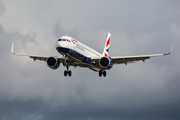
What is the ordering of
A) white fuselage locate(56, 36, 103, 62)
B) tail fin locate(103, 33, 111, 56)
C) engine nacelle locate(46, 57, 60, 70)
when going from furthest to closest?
tail fin locate(103, 33, 111, 56) < engine nacelle locate(46, 57, 60, 70) < white fuselage locate(56, 36, 103, 62)

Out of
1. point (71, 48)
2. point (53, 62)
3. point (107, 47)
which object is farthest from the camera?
point (107, 47)

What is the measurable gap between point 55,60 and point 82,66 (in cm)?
603

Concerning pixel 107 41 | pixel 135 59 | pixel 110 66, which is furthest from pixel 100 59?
pixel 107 41

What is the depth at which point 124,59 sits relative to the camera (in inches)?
2395

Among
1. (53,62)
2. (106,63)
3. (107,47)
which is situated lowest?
(106,63)

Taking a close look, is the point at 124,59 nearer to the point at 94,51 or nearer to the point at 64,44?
the point at 94,51

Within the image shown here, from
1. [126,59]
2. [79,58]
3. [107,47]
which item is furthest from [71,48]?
[107,47]

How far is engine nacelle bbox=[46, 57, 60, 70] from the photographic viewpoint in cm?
5816

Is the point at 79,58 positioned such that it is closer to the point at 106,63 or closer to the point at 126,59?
the point at 106,63

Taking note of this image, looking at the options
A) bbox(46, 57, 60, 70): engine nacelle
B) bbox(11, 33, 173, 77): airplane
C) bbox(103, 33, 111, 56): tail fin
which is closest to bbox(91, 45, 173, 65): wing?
bbox(11, 33, 173, 77): airplane

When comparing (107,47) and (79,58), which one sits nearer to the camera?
(79,58)

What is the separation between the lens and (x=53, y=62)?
193 feet

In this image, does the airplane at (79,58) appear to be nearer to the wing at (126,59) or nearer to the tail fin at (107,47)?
the wing at (126,59)

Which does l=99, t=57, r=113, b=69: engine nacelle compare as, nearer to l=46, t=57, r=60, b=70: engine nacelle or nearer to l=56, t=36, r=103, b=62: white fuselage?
l=56, t=36, r=103, b=62: white fuselage
